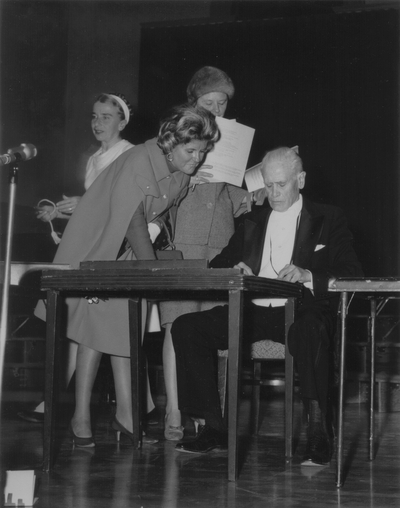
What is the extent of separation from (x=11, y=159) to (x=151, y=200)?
3.48ft

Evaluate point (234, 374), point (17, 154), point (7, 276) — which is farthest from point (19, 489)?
point (17, 154)

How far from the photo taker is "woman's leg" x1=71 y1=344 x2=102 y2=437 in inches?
116

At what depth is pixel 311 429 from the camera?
8.78 ft

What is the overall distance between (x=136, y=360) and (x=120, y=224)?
58 cm

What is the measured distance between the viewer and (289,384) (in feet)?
9.27

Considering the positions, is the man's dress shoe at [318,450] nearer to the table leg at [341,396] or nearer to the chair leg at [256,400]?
the table leg at [341,396]

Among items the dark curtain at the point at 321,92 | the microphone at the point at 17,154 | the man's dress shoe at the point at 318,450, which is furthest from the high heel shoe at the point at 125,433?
the dark curtain at the point at 321,92

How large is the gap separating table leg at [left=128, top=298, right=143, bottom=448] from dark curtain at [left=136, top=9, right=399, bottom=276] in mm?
4716

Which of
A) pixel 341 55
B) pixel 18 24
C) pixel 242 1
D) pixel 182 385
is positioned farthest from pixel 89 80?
pixel 182 385

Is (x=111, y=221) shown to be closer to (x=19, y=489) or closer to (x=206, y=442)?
(x=206, y=442)

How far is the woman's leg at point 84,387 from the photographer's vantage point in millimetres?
2959

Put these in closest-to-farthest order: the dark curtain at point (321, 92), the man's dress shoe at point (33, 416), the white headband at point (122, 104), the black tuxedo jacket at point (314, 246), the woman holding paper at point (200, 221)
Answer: the black tuxedo jacket at point (314, 246) < the woman holding paper at point (200, 221) < the man's dress shoe at point (33, 416) < the white headband at point (122, 104) < the dark curtain at point (321, 92)

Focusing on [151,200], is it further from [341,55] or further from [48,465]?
[341,55]

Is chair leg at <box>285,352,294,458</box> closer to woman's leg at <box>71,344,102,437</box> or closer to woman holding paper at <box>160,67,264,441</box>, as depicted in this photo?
woman holding paper at <box>160,67,264,441</box>
